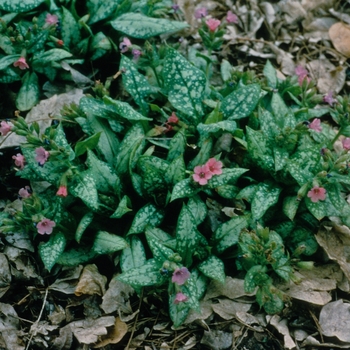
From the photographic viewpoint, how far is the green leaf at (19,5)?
11.9ft

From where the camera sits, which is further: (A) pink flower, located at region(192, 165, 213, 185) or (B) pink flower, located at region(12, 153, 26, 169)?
(B) pink flower, located at region(12, 153, 26, 169)

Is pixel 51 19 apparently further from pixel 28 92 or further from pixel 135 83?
pixel 135 83

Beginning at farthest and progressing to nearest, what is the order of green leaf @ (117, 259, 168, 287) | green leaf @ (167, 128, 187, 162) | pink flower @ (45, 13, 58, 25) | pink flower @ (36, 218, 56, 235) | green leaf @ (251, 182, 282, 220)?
pink flower @ (45, 13, 58, 25) < green leaf @ (167, 128, 187, 162) < green leaf @ (251, 182, 282, 220) < pink flower @ (36, 218, 56, 235) < green leaf @ (117, 259, 168, 287)

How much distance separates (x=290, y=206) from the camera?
3.01 metres

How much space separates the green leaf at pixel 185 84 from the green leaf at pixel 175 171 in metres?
0.45

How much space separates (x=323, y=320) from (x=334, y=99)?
5.59ft

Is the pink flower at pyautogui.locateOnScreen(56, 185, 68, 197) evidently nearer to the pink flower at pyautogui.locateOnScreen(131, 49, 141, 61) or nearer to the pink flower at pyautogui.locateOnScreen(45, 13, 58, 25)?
the pink flower at pyautogui.locateOnScreen(131, 49, 141, 61)

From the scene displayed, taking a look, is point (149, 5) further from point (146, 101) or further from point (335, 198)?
point (335, 198)

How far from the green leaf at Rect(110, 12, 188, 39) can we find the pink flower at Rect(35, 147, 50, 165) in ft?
4.53

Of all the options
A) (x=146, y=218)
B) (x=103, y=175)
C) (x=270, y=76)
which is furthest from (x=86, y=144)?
(x=270, y=76)

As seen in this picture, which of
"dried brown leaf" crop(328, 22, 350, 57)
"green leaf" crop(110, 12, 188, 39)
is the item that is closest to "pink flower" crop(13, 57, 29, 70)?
"green leaf" crop(110, 12, 188, 39)

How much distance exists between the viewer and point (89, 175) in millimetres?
2955

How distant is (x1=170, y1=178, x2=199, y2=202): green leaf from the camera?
2912 millimetres

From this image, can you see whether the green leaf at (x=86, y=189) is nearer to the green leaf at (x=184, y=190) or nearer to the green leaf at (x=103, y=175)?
the green leaf at (x=103, y=175)
